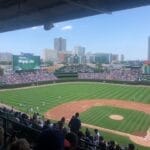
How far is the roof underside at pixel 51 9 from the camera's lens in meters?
7.51

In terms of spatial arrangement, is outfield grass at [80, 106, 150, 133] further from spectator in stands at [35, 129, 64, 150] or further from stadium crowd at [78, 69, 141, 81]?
stadium crowd at [78, 69, 141, 81]

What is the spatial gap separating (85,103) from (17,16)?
27627 millimetres

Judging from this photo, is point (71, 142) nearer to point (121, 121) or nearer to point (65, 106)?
point (121, 121)

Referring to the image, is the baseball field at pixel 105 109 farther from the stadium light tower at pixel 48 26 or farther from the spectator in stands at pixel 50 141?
the spectator in stands at pixel 50 141

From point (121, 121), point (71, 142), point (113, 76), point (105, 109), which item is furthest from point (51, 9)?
point (113, 76)

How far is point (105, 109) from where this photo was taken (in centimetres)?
3256

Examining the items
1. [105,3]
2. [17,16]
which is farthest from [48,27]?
[105,3]

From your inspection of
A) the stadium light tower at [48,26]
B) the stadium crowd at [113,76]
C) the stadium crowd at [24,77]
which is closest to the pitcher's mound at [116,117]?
the stadium light tower at [48,26]

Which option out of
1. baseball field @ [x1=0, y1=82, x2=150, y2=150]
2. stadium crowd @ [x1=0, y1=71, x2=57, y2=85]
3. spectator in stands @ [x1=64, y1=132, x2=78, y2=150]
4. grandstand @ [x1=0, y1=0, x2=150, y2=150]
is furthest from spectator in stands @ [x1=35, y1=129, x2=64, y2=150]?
stadium crowd @ [x1=0, y1=71, x2=57, y2=85]

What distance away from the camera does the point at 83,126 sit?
80.4ft

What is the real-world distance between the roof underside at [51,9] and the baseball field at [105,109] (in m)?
13.4

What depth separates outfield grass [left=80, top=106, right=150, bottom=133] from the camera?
24.6 meters

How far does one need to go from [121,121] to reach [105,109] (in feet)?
18.7

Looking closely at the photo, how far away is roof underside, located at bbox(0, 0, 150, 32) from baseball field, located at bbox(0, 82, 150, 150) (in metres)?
13.4
